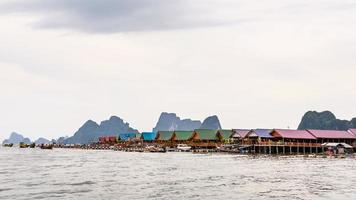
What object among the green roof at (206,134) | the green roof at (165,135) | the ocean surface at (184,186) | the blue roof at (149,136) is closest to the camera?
the ocean surface at (184,186)

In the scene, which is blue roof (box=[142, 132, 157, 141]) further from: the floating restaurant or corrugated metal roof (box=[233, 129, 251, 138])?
corrugated metal roof (box=[233, 129, 251, 138])

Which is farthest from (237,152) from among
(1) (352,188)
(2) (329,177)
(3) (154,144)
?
(1) (352,188)

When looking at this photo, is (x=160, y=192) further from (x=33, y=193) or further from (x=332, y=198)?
(x=332, y=198)

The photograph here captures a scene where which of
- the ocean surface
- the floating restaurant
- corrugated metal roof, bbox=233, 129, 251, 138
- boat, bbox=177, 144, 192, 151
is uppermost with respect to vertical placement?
corrugated metal roof, bbox=233, 129, 251, 138

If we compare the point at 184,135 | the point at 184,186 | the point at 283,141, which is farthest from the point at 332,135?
the point at 184,186

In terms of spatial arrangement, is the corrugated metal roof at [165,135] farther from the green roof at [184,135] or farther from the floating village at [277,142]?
the floating village at [277,142]

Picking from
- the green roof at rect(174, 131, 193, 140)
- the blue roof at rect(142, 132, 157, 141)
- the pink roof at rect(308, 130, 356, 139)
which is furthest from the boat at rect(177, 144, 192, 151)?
the pink roof at rect(308, 130, 356, 139)

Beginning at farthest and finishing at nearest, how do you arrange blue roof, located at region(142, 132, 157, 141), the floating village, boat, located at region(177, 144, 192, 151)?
blue roof, located at region(142, 132, 157, 141), boat, located at region(177, 144, 192, 151), the floating village

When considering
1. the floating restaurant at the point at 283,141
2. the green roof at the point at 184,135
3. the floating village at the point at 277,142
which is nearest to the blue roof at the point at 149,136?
the green roof at the point at 184,135

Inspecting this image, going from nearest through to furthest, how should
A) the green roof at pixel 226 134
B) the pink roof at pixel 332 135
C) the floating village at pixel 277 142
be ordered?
the floating village at pixel 277 142 → the pink roof at pixel 332 135 → the green roof at pixel 226 134

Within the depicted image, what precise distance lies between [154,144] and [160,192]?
131 meters

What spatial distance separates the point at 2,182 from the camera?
48531 mm

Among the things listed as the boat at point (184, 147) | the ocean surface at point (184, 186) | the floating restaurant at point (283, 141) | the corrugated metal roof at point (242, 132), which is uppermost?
the corrugated metal roof at point (242, 132)

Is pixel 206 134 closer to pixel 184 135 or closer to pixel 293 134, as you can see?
pixel 184 135
